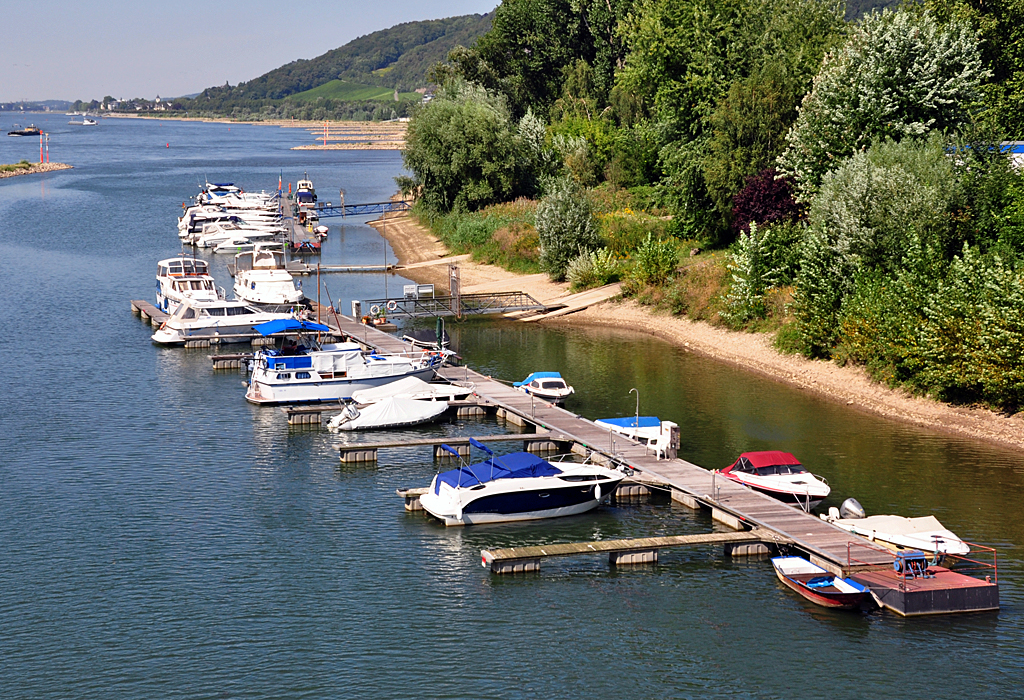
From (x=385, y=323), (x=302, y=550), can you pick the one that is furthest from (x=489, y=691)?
(x=385, y=323)

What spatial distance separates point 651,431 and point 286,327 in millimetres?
29054

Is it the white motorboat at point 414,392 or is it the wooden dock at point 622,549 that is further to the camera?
the white motorboat at point 414,392

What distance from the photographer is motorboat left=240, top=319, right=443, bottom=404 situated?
5503 centimetres

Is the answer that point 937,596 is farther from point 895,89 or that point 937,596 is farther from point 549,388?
point 895,89

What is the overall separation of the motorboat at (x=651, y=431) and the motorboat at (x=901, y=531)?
810cm

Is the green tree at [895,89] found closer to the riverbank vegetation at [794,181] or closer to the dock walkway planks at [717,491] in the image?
the riverbank vegetation at [794,181]

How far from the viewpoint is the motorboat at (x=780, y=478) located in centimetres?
3925

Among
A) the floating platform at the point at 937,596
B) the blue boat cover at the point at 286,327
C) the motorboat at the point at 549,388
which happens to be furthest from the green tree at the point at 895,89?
the floating platform at the point at 937,596

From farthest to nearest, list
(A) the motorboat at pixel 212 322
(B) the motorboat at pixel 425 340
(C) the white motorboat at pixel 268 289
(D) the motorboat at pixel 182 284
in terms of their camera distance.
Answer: (C) the white motorboat at pixel 268 289, (D) the motorboat at pixel 182 284, (A) the motorboat at pixel 212 322, (B) the motorboat at pixel 425 340

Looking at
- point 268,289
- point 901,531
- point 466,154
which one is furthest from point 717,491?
point 466,154

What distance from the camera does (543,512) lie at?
130 feet

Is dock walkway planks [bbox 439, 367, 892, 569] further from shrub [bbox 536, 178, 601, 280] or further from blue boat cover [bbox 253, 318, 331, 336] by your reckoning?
shrub [bbox 536, 178, 601, 280]

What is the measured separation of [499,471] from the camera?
39.7 m

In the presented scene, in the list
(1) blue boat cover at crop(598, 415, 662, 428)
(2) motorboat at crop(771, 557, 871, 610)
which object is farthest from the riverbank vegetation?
(2) motorboat at crop(771, 557, 871, 610)
